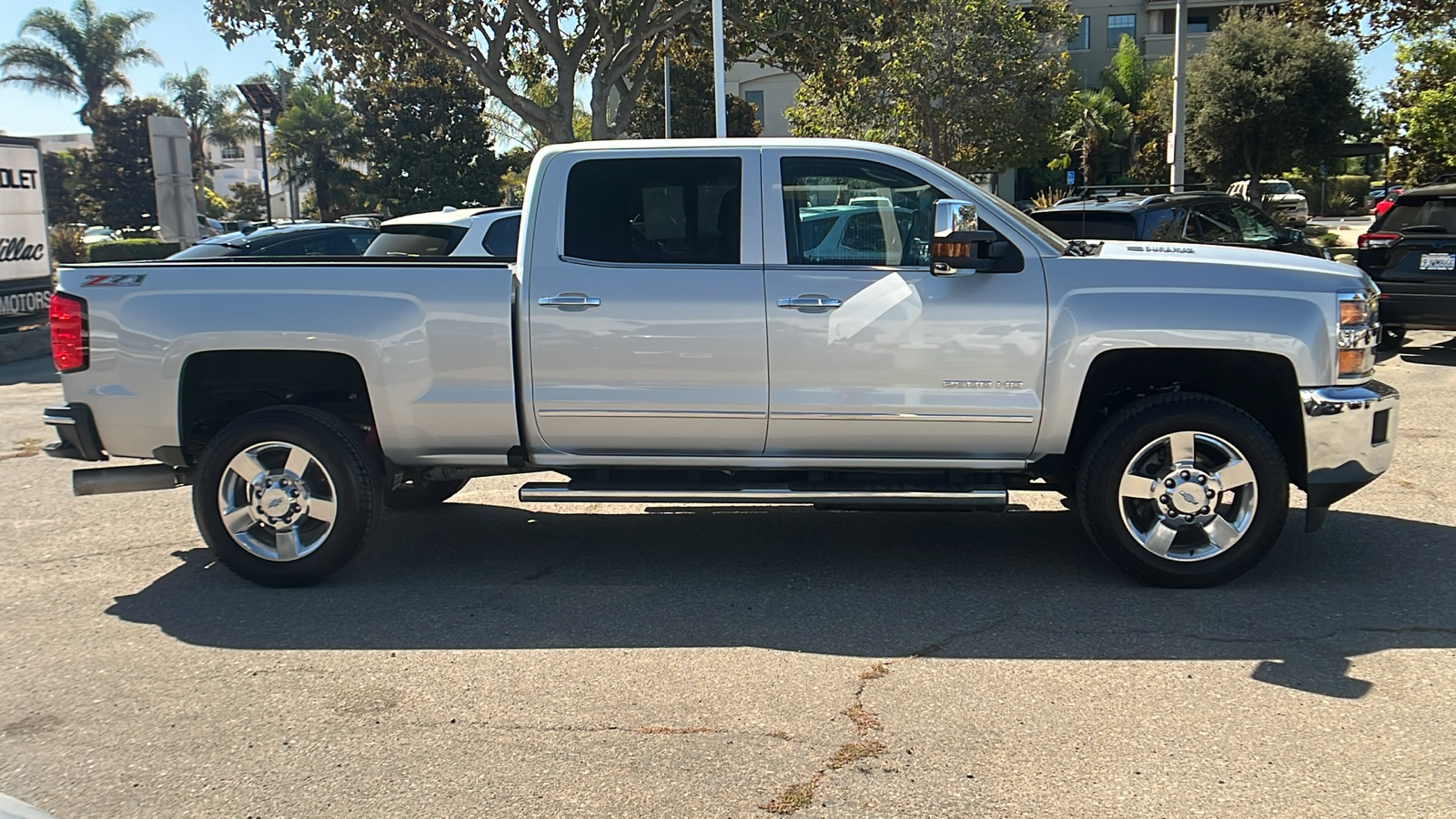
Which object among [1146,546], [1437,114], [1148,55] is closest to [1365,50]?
[1437,114]

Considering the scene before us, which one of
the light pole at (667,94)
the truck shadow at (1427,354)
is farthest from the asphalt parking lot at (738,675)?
the light pole at (667,94)

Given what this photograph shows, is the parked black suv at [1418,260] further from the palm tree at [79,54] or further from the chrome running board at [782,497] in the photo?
the palm tree at [79,54]

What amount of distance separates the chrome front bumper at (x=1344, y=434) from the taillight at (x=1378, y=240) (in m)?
7.45

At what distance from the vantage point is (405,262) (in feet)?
18.7

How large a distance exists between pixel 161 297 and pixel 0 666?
179cm

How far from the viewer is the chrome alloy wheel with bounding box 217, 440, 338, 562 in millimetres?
5734

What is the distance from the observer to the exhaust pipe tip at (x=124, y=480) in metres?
5.83

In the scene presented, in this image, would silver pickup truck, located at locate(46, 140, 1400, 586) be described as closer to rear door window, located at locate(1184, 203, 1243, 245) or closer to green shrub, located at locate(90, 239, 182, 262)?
rear door window, located at locate(1184, 203, 1243, 245)

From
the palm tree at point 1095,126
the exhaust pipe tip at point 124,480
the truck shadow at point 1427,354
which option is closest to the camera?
the exhaust pipe tip at point 124,480

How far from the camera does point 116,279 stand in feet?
18.7

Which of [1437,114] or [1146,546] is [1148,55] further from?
[1146,546]

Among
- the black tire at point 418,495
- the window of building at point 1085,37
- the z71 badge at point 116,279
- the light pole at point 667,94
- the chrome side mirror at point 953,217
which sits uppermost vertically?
the window of building at point 1085,37

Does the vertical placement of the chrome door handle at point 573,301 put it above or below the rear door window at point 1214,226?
below

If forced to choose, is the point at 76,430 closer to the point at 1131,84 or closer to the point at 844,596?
the point at 844,596
